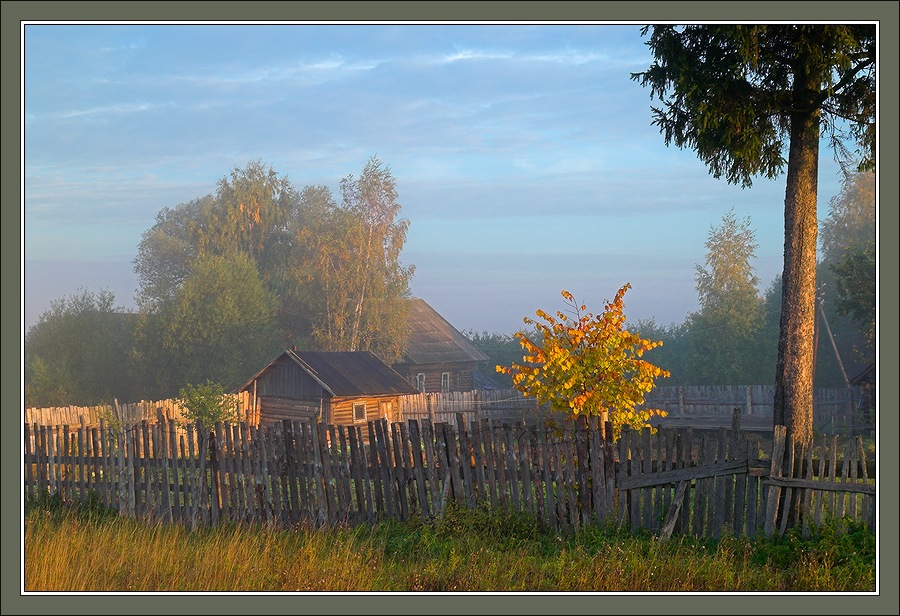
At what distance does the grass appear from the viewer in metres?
7.98

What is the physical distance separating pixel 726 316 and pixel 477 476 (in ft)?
132

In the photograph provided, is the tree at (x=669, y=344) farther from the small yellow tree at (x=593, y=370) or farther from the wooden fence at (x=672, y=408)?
the small yellow tree at (x=593, y=370)

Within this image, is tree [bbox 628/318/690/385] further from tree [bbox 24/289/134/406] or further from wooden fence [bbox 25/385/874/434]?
tree [bbox 24/289/134/406]

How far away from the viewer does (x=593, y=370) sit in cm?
1046

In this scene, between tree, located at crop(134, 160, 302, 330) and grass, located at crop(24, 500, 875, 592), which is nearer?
grass, located at crop(24, 500, 875, 592)

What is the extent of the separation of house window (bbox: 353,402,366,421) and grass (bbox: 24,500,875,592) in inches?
946

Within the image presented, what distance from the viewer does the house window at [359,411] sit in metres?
34.2

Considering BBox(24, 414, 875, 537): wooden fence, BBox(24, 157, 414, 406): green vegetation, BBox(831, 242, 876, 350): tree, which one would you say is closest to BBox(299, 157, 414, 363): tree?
BBox(24, 157, 414, 406): green vegetation

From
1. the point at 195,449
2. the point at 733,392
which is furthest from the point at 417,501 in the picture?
the point at 733,392

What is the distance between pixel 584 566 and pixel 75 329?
163ft

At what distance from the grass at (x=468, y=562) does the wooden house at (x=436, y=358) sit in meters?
39.5

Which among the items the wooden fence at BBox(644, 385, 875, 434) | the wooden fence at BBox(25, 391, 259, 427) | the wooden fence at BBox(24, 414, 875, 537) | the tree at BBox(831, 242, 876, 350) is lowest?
the wooden fence at BBox(644, 385, 875, 434)

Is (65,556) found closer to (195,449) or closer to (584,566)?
(195,449)

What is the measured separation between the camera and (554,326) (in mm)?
10625
